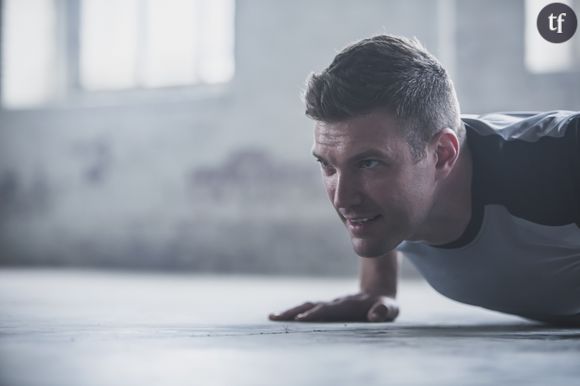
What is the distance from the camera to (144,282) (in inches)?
192

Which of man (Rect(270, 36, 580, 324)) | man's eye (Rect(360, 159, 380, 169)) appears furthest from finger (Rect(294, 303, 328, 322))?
man's eye (Rect(360, 159, 380, 169))

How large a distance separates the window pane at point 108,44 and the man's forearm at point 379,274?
507cm

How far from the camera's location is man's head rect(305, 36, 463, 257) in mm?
1816

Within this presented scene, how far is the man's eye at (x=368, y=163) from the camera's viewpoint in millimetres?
1819

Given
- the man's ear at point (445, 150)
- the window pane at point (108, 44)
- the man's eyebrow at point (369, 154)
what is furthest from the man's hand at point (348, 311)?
the window pane at point (108, 44)

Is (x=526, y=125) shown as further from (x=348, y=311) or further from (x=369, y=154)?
(x=348, y=311)

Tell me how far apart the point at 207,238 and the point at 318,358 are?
513 cm

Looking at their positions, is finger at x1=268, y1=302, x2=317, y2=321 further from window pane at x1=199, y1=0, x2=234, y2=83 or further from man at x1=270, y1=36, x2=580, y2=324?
window pane at x1=199, y1=0, x2=234, y2=83

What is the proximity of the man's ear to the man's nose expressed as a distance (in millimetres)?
235

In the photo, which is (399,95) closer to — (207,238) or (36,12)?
(207,238)

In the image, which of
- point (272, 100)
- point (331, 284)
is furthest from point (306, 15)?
point (331, 284)

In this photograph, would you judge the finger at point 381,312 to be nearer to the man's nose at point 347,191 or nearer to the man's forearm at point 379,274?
the man's forearm at point 379,274

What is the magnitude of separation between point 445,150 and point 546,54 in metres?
3.93

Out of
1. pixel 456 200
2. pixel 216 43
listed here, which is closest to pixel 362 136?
pixel 456 200
